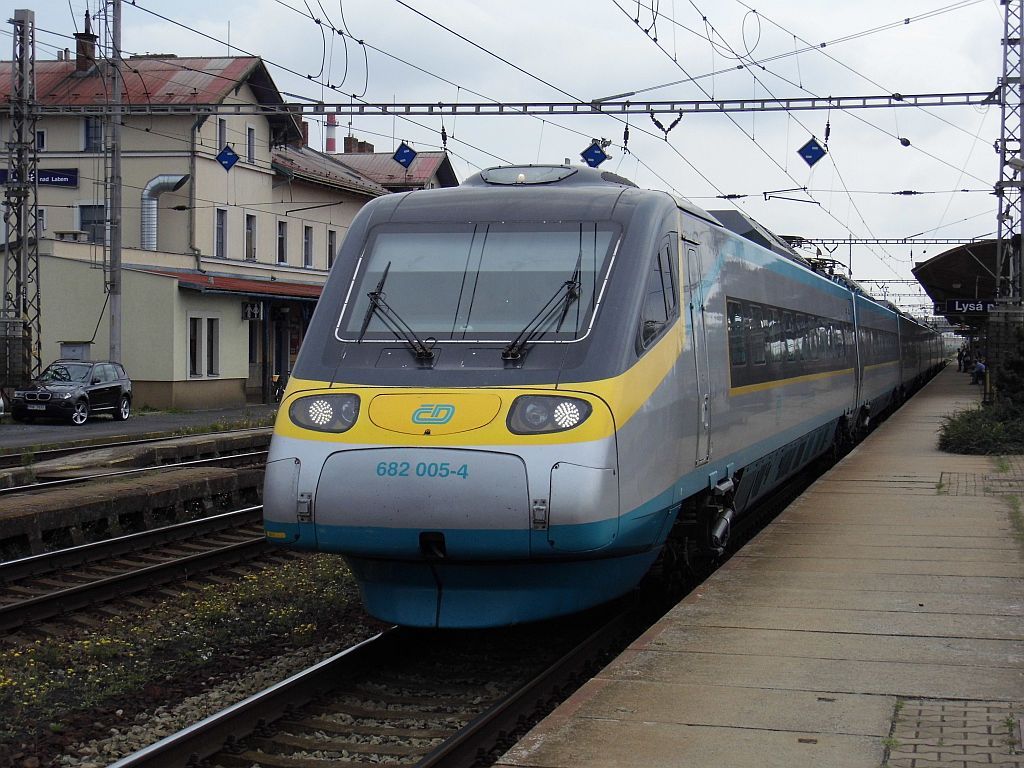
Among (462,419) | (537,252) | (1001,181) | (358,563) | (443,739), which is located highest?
(1001,181)

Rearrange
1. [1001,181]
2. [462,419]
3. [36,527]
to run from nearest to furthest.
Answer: [462,419], [36,527], [1001,181]

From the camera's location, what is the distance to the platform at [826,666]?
5.38 meters

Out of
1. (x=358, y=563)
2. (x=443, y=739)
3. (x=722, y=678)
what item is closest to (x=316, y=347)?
(x=358, y=563)

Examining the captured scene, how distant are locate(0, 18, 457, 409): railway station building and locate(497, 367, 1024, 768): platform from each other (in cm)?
2817

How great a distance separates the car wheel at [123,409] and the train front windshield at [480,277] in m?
24.3

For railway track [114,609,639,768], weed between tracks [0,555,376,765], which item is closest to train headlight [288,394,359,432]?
railway track [114,609,639,768]

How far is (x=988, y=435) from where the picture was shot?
69.5ft

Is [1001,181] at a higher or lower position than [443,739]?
higher

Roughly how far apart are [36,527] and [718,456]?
6658mm

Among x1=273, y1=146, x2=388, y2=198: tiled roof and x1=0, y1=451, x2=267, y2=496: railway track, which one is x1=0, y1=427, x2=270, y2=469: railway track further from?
x1=273, y1=146, x2=388, y2=198: tiled roof

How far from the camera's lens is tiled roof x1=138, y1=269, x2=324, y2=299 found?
37188mm

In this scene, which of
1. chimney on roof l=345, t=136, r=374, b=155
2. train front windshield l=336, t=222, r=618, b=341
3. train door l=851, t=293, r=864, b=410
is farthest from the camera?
chimney on roof l=345, t=136, r=374, b=155

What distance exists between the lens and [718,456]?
31.4 feet

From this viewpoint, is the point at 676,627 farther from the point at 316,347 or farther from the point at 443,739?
the point at 316,347
